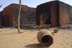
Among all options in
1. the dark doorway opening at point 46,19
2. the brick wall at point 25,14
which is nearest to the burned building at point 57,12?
the dark doorway opening at point 46,19

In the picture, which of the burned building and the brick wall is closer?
the burned building

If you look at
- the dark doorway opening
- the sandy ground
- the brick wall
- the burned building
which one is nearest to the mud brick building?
the brick wall

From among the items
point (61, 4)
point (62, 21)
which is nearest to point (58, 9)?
point (61, 4)

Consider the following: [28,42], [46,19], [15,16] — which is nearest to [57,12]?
[46,19]

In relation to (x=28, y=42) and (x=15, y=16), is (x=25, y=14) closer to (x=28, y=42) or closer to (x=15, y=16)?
(x=15, y=16)

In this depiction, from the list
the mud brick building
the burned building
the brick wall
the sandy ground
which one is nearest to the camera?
the sandy ground

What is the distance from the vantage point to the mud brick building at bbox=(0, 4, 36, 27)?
48.5 ft

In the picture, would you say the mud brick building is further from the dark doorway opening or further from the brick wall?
the dark doorway opening

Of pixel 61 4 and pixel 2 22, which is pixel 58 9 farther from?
pixel 2 22

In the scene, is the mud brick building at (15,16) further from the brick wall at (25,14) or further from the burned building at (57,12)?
the burned building at (57,12)

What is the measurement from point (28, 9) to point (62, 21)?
786 cm

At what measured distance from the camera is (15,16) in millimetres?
14852

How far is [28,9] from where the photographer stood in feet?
55.3

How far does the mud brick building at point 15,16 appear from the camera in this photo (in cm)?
1479
